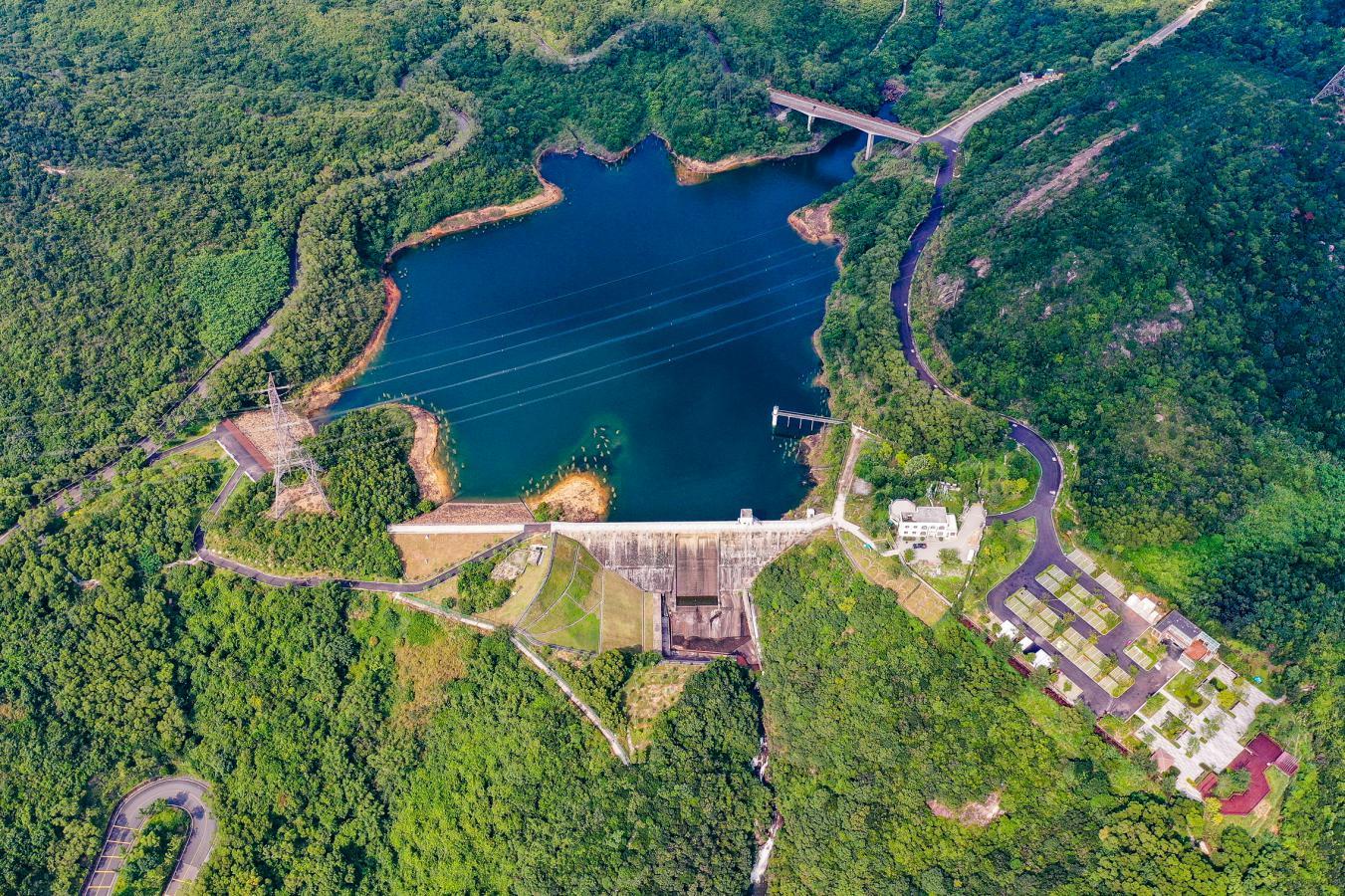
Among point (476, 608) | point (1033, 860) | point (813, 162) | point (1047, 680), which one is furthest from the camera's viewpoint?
point (813, 162)

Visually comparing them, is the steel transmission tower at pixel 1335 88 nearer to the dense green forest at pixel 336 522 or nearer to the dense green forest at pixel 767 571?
the dense green forest at pixel 767 571

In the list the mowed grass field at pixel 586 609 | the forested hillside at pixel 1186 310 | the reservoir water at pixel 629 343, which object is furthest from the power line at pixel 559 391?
the mowed grass field at pixel 586 609

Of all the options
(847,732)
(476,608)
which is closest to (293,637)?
(476,608)

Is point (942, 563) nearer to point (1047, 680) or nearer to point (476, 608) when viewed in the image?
point (1047, 680)

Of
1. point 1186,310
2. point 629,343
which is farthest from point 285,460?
point 1186,310

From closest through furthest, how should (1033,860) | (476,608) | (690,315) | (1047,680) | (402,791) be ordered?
(1033,860) → (1047,680) → (402,791) → (476,608) → (690,315)

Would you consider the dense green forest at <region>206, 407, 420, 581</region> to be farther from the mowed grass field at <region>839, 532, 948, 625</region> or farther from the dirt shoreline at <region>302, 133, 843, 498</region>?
the mowed grass field at <region>839, 532, 948, 625</region>

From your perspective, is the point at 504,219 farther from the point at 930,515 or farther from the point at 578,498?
the point at 930,515
